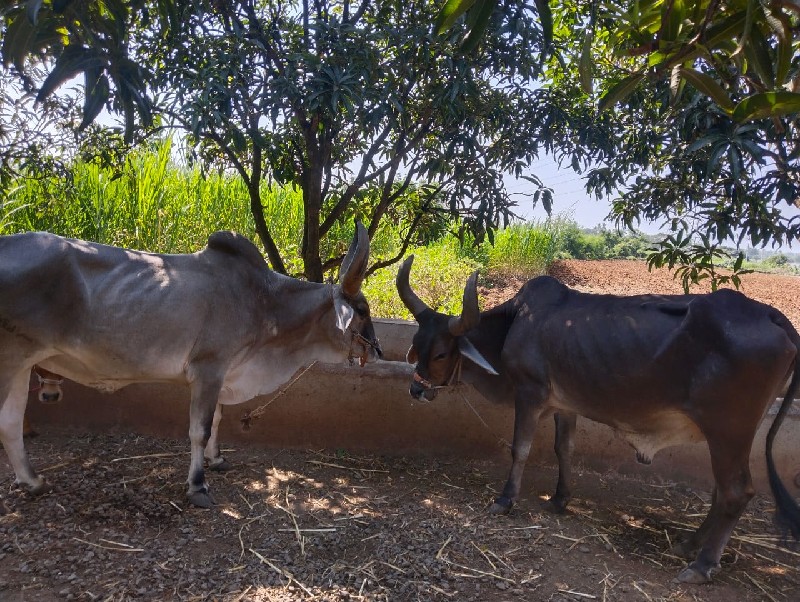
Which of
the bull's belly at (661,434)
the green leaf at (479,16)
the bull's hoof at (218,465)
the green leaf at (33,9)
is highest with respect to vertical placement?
the green leaf at (479,16)

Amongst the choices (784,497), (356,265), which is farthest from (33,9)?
(784,497)

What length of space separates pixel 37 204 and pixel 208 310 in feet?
9.07

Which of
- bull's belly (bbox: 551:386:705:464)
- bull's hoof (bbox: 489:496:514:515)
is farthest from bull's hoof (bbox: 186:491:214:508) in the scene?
bull's belly (bbox: 551:386:705:464)

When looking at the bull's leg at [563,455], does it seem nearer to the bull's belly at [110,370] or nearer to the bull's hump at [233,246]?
the bull's hump at [233,246]

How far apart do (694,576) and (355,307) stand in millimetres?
2088

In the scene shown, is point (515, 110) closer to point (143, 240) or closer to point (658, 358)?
point (658, 358)

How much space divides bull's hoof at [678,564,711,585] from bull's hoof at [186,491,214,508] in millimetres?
2172

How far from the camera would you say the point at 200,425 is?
3385 millimetres

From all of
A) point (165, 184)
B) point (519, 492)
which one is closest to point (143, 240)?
point (165, 184)

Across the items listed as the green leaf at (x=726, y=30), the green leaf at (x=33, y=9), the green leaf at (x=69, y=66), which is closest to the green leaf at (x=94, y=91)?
the green leaf at (x=69, y=66)

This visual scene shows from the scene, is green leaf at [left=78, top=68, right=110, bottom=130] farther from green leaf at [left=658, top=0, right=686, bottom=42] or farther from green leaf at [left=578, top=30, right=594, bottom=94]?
green leaf at [left=658, top=0, right=686, bottom=42]

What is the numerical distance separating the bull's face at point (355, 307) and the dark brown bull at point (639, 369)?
268 millimetres

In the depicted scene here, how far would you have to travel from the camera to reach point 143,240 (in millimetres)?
5910

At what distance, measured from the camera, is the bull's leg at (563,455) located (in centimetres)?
356
